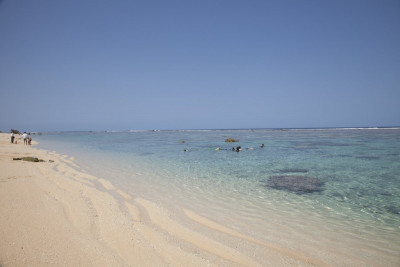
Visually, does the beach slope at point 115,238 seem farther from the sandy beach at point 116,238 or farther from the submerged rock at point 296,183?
the submerged rock at point 296,183

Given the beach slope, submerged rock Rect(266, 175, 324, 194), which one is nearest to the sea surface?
submerged rock Rect(266, 175, 324, 194)

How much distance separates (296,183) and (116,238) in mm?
8724

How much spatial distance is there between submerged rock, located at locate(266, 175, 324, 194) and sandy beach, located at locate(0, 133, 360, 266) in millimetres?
5038

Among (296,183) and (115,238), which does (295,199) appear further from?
(115,238)

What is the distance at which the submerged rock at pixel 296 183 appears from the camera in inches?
358

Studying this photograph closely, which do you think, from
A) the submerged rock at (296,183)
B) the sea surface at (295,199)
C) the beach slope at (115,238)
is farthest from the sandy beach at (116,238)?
the submerged rock at (296,183)

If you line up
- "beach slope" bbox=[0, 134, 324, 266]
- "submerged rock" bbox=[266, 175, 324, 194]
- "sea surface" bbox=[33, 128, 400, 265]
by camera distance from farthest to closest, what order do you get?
"submerged rock" bbox=[266, 175, 324, 194] → "sea surface" bbox=[33, 128, 400, 265] → "beach slope" bbox=[0, 134, 324, 266]

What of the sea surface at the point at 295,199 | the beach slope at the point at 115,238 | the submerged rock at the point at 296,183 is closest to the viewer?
the beach slope at the point at 115,238

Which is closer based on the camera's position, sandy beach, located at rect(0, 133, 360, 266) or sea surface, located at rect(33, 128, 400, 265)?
sandy beach, located at rect(0, 133, 360, 266)

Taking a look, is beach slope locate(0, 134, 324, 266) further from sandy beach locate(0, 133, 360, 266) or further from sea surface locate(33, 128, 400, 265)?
sea surface locate(33, 128, 400, 265)

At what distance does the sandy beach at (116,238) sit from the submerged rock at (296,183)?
5.04 metres

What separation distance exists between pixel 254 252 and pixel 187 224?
1.99 metres

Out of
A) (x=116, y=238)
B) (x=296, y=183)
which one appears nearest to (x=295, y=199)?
(x=296, y=183)

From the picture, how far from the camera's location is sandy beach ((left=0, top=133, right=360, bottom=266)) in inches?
146
